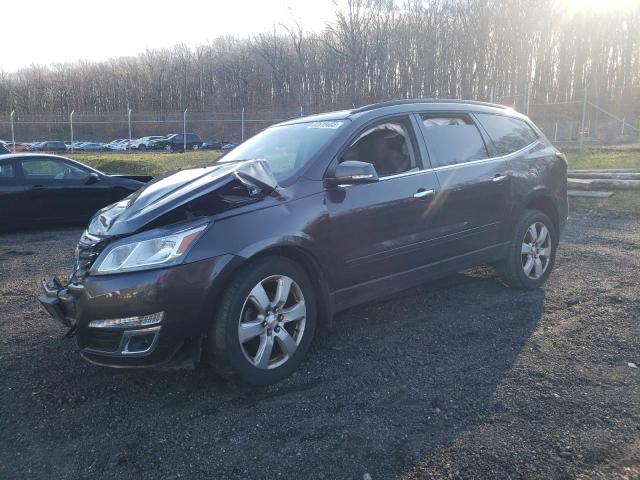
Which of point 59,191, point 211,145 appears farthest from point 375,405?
point 211,145

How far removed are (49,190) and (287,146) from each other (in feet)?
20.1

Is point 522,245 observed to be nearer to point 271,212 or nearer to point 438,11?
point 271,212

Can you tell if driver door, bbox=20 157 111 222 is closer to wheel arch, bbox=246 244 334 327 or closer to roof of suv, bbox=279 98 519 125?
roof of suv, bbox=279 98 519 125

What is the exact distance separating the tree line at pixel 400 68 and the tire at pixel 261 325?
3069 centimetres

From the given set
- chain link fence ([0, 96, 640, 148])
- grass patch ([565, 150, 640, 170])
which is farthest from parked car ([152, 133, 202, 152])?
grass patch ([565, 150, 640, 170])

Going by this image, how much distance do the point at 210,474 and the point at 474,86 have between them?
130 ft

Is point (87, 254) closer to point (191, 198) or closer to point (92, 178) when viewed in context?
point (191, 198)

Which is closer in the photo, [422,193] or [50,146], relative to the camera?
[422,193]

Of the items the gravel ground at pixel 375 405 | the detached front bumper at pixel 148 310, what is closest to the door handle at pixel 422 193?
the gravel ground at pixel 375 405

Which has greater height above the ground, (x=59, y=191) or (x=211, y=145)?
(x=59, y=191)

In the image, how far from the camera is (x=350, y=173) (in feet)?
12.1

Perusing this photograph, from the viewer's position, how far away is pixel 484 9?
40.4 m

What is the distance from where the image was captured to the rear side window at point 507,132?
5109mm

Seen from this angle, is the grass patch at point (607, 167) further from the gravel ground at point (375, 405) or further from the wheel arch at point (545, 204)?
the gravel ground at point (375, 405)
